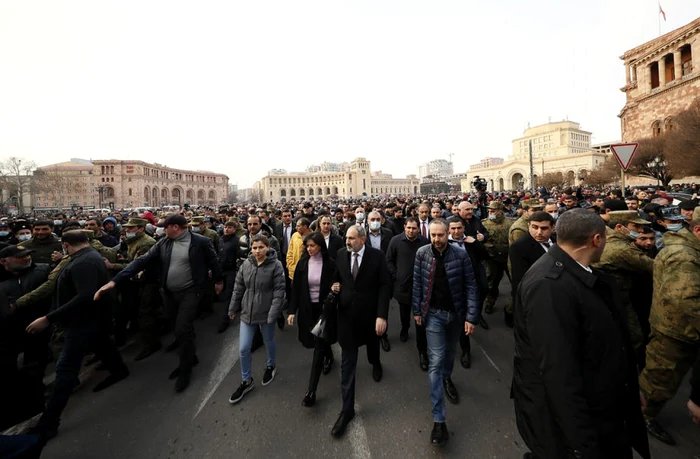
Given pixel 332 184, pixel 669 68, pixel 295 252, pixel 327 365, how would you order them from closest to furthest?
pixel 327 365
pixel 295 252
pixel 669 68
pixel 332 184

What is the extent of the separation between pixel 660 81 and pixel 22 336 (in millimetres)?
40043

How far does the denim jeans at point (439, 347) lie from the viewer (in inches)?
98.7

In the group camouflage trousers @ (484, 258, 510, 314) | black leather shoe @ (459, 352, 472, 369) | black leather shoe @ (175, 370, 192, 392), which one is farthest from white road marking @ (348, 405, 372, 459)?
camouflage trousers @ (484, 258, 510, 314)

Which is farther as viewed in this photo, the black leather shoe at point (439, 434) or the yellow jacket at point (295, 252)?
the yellow jacket at point (295, 252)

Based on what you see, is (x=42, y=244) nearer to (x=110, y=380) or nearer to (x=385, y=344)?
(x=110, y=380)

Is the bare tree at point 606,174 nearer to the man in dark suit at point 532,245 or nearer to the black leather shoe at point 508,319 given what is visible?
the black leather shoe at point 508,319

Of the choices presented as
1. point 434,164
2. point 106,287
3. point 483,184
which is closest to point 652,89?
point 483,184

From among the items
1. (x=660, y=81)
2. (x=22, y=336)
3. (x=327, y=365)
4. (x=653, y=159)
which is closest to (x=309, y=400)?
(x=327, y=365)

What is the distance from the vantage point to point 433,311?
284 centimetres

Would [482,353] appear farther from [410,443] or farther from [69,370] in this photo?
[69,370]

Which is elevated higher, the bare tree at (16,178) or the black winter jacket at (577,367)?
the bare tree at (16,178)

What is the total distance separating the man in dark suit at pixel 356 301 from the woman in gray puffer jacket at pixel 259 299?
90 cm

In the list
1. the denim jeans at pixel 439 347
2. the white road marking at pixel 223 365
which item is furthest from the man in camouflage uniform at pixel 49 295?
the denim jeans at pixel 439 347

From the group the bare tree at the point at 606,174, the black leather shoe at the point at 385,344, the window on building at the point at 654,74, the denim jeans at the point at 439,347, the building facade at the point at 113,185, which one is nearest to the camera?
the denim jeans at the point at 439,347
